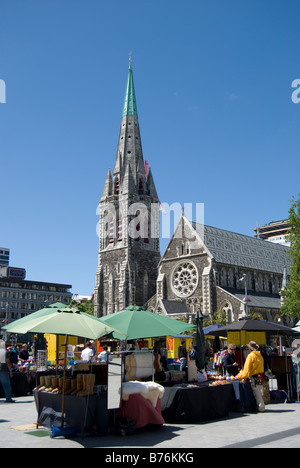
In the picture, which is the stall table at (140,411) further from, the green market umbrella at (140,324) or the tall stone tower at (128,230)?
the tall stone tower at (128,230)

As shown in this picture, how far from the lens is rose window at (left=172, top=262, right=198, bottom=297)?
4903cm

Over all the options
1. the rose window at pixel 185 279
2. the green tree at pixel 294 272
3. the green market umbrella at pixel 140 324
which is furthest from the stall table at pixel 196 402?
the rose window at pixel 185 279

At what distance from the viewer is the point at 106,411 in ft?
31.2

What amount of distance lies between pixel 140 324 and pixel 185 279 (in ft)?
122

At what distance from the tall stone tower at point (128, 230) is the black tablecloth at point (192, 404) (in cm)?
4478

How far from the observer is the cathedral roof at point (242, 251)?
50.7m

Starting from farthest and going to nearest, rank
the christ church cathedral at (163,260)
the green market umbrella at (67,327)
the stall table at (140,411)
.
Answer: the christ church cathedral at (163,260) → the stall table at (140,411) → the green market umbrella at (67,327)

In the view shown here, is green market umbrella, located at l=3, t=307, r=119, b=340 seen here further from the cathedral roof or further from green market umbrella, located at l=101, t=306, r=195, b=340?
the cathedral roof

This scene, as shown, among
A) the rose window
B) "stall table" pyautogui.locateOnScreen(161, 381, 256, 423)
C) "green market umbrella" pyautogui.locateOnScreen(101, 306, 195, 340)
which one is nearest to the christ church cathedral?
the rose window

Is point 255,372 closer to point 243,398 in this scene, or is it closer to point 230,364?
point 243,398

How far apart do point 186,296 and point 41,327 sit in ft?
133

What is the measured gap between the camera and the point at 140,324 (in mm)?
12984
